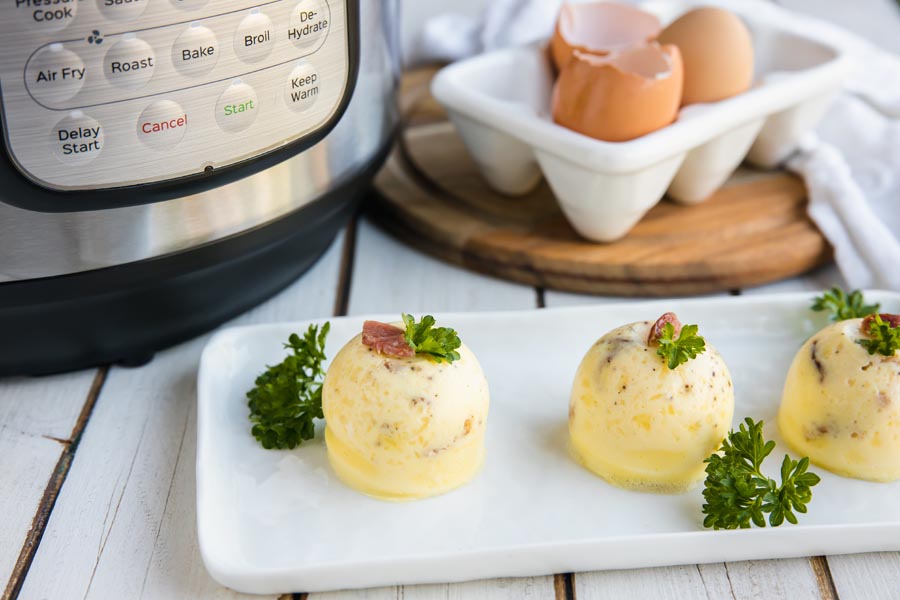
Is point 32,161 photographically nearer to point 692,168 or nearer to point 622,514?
point 622,514

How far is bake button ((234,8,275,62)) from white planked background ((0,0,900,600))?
0.87 feet

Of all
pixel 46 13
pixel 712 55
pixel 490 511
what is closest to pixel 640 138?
pixel 712 55

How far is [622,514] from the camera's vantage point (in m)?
0.59

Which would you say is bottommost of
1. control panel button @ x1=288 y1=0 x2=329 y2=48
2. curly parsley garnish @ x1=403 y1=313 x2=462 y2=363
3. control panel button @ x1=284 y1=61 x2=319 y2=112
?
curly parsley garnish @ x1=403 y1=313 x2=462 y2=363

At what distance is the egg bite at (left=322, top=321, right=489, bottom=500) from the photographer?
598 mm

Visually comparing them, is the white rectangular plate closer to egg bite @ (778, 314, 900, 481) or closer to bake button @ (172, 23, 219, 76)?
egg bite @ (778, 314, 900, 481)

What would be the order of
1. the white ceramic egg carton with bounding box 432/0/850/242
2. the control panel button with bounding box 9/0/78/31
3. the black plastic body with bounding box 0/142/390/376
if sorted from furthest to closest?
the white ceramic egg carton with bounding box 432/0/850/242
the black plastic body with bounding box 0/142/390/376
the control panel button with bounding box 9/0/78/31

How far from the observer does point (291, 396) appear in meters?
0.67

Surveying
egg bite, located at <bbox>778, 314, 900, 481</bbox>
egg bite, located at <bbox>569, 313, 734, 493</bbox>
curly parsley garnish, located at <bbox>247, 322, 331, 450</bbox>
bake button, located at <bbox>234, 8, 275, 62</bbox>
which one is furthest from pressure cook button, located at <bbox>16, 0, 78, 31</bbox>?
egg bite, located at <bbox>778, 314, 900, 481</bbox>

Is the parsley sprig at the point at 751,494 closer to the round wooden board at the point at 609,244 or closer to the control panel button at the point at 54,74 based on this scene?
the round wooden board at the point at 609,244

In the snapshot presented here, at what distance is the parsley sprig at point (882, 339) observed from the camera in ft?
2.01

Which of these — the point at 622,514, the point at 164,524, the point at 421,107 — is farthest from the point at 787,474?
the point at 421,107

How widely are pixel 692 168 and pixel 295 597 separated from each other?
555 millimetres

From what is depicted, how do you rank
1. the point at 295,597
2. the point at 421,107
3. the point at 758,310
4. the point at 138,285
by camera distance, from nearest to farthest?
the point at 295,597 < the point at 138,285 < the point at 758,310 < the point at 421,107
